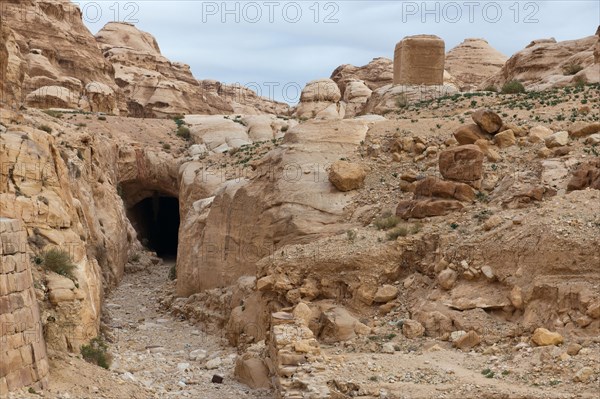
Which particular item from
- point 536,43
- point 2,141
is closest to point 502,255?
point 2,141

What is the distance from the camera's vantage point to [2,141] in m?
17.4

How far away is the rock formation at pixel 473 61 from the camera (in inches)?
2422

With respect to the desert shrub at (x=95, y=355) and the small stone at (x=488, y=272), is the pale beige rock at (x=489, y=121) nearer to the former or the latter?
the small stone at (x=488, y=272)

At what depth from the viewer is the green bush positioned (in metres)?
16.2

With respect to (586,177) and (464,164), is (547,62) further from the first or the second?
(586,177)

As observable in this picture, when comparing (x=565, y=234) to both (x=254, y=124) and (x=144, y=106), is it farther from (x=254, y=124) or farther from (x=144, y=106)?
(x=144, y=106)

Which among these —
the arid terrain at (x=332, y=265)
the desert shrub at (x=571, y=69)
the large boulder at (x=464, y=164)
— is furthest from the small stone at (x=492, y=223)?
the desert shrub at (x=571, y=69)

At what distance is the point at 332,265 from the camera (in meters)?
18.6

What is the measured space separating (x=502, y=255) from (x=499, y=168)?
4.82 meters

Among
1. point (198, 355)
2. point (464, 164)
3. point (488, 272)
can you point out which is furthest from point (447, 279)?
point (198, 355)

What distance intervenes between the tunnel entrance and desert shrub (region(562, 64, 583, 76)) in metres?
21.5

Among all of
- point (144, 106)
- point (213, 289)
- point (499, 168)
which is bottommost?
point (213, 289)

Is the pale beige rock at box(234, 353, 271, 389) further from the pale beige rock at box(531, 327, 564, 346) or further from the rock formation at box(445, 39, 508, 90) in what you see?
the rock formation at box(445, 39, 508, 90)

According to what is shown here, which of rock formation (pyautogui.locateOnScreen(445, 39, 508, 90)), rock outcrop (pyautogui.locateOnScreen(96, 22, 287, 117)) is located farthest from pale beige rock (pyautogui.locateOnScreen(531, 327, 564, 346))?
rock formation (pyautogui.locateOnScreen(445, 39, 508, 90))
